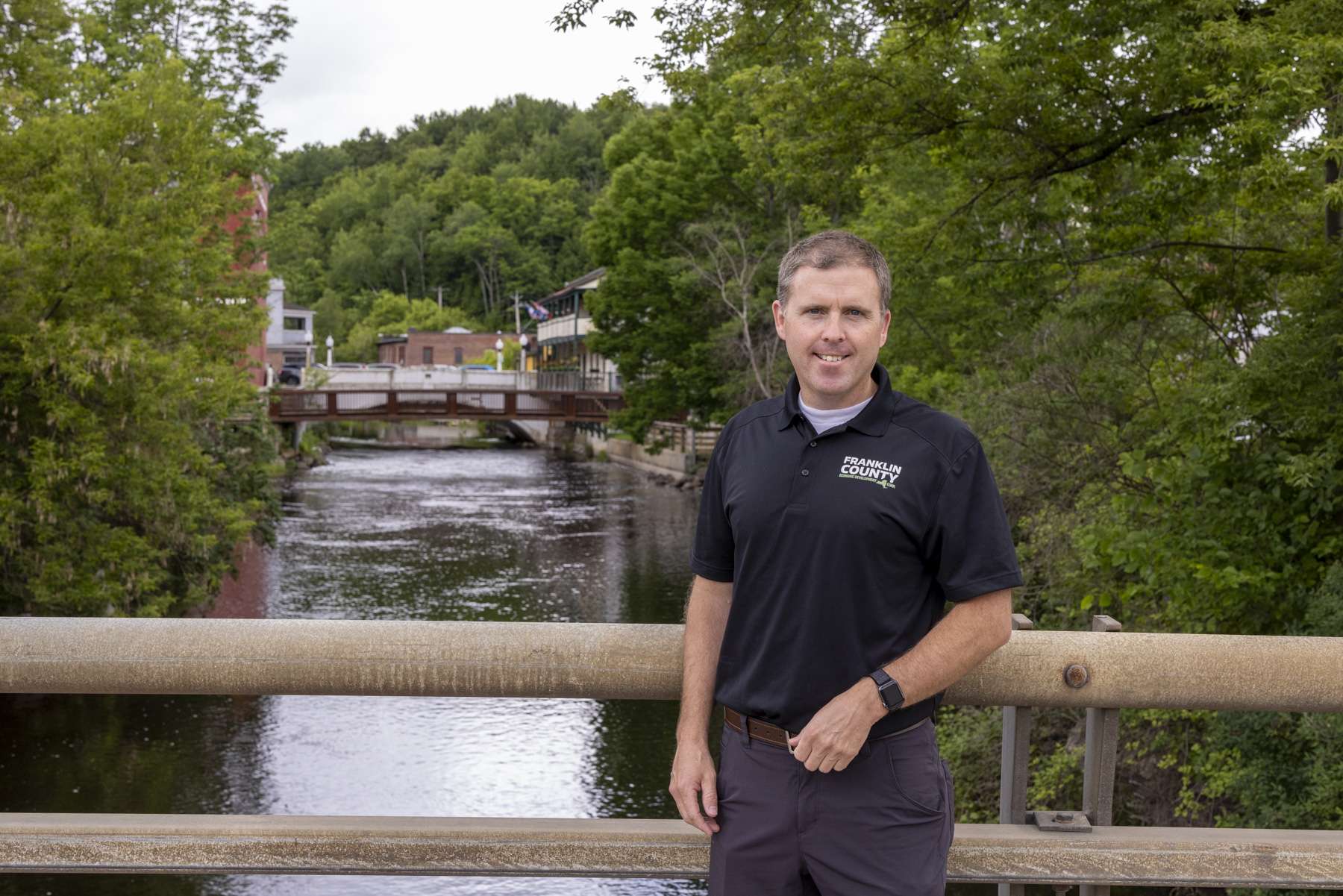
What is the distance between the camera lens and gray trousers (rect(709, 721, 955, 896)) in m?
2.59

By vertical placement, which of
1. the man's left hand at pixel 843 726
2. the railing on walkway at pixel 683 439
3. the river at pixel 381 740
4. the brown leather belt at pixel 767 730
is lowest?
the river at pixel 381 740

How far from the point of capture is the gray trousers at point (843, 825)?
8.49 ft

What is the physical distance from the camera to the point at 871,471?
2.61m

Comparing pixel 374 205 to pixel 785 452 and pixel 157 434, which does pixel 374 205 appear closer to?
pixel 157 434

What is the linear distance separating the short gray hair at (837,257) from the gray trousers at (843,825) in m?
0.85

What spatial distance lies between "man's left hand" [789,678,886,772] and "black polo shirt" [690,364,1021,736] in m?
0.09

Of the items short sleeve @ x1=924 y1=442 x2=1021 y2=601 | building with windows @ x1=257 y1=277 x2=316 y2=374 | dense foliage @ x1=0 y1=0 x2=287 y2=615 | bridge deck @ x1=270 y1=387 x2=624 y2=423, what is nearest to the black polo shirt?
short sleeve @ x1=924 y1=442 x2=1021 y2=601

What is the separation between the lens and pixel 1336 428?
31.6 feet

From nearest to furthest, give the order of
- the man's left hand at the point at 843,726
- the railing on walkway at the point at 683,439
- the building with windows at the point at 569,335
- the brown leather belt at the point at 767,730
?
1. the man's left hand at the point at 843,726
2. the brown leather belt at the point at 767,730
3. the railing on walkway at the point at 683,439
4. the building with windows at the point at 569,335

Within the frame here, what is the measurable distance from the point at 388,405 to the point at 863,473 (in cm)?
5902

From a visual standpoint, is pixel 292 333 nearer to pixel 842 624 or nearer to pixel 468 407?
pixel 468 407

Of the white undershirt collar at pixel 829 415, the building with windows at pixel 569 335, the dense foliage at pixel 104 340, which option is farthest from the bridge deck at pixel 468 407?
the white undershirt collar at pixel 829 415

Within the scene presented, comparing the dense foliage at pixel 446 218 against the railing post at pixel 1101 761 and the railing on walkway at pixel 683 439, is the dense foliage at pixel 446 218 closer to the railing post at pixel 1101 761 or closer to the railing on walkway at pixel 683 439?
the railing on walkway at pixel 683 439

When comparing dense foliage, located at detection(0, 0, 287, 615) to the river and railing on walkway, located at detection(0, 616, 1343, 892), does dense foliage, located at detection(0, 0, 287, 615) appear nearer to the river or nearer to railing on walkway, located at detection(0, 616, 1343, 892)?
the river
